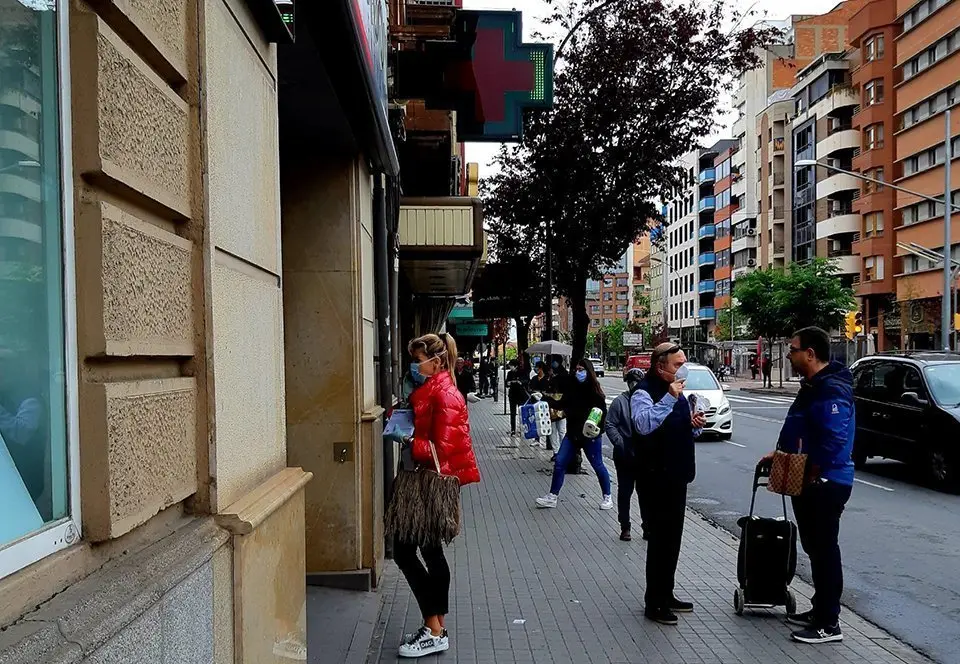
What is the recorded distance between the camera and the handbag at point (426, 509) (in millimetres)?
5113

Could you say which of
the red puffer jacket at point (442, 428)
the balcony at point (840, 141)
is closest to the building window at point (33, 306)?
the red puffer jacket at point (442, 428)

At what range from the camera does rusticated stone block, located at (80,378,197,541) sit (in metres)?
2.05

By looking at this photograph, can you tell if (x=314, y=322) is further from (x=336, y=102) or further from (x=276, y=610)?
(x=276, y=610)

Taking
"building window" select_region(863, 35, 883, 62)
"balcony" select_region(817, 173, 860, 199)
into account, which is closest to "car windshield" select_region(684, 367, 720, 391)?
"building window" select_region(863, 35, 883, 62)

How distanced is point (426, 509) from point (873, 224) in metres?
51.0

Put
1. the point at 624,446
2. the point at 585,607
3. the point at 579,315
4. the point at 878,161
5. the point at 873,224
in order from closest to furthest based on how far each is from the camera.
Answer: the point at 585,607 → the point at 624,446 → the point at 579,315 → the point at 878,161 → the point at 873,224

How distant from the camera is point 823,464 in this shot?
5.59 m

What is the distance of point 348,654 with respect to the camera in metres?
5.26

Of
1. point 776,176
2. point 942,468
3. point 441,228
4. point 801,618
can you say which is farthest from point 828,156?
point 801,618

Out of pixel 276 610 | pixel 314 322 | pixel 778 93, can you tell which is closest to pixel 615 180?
pixel 314 322

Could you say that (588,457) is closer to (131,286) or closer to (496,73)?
(496,73)

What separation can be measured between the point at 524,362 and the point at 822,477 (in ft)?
92.1

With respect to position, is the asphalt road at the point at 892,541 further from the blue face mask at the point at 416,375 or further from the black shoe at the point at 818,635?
the blue face mask at the point at 416,375

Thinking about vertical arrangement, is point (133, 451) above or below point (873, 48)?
below
